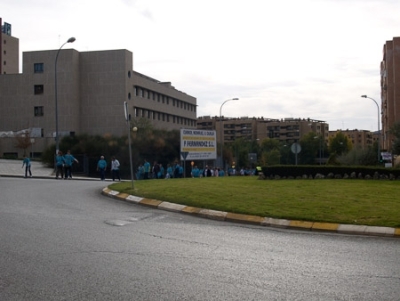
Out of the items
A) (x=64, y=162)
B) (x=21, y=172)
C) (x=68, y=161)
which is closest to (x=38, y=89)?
(x=21, y=172)

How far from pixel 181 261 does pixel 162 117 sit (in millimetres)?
80999

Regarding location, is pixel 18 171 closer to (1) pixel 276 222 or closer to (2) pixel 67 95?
(2) pixel 67 95

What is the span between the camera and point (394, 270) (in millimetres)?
7215

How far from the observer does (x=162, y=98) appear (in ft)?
288

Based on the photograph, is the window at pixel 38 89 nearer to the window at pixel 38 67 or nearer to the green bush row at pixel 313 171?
the window at pixel 38 67

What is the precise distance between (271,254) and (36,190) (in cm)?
1299

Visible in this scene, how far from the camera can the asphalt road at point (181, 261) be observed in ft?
19.7

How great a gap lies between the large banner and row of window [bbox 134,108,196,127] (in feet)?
115

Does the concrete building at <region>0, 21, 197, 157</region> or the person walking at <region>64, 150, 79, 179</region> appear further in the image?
the concrete building at <region>0, 21, 197, 157</region>

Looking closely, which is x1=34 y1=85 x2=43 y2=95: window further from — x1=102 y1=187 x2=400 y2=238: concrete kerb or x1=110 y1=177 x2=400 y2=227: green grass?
x1=102 y1=187 x2=400 y2=238: concrete kerb

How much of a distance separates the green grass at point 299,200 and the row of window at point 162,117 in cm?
5967

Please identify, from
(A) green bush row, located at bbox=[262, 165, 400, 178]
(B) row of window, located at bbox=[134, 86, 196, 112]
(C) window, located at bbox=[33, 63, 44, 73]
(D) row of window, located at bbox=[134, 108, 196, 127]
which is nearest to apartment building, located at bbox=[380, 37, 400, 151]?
(D) row of window, located at bbox=[134, 108, 196, 127]

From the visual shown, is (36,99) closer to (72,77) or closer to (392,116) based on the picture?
(72,77)

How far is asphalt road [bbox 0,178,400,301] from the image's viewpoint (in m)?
6.02
